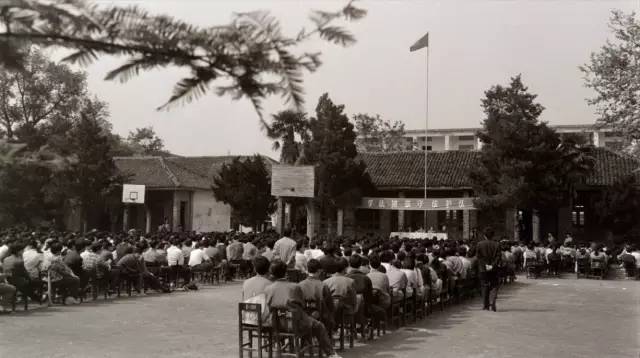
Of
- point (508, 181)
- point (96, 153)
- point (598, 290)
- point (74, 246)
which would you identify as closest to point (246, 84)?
point (74, 246)

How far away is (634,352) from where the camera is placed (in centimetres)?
852

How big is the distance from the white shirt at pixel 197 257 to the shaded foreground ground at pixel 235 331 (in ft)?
5.87

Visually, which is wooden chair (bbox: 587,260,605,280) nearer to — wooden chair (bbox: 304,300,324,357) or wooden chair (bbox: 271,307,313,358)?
wooden chair (bbox: 304,300,324,357)

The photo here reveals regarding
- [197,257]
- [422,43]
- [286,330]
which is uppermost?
[422,43]

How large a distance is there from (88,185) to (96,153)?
173 cm

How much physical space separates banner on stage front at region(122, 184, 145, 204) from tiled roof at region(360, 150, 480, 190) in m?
11.8

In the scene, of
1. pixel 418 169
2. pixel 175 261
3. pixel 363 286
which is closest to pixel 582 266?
pixel 418 169

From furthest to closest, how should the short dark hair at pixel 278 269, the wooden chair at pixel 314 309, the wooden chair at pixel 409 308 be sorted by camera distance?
the wooden chair at pixel 409 308 < the wooden chair at pixel 314 309 < the short dark hair at pixel 278 269

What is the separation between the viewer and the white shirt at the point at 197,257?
52.2ft

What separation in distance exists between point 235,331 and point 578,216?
2527 cm

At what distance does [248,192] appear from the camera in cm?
3006

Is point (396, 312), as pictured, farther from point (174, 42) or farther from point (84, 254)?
point (174, 42)

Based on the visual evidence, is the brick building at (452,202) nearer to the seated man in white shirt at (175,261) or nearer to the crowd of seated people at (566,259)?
the crowd of seated people at (566,259)

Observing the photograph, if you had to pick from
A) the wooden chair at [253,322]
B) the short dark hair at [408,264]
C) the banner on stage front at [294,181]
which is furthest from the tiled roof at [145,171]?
the wooden chair at [253,322]
